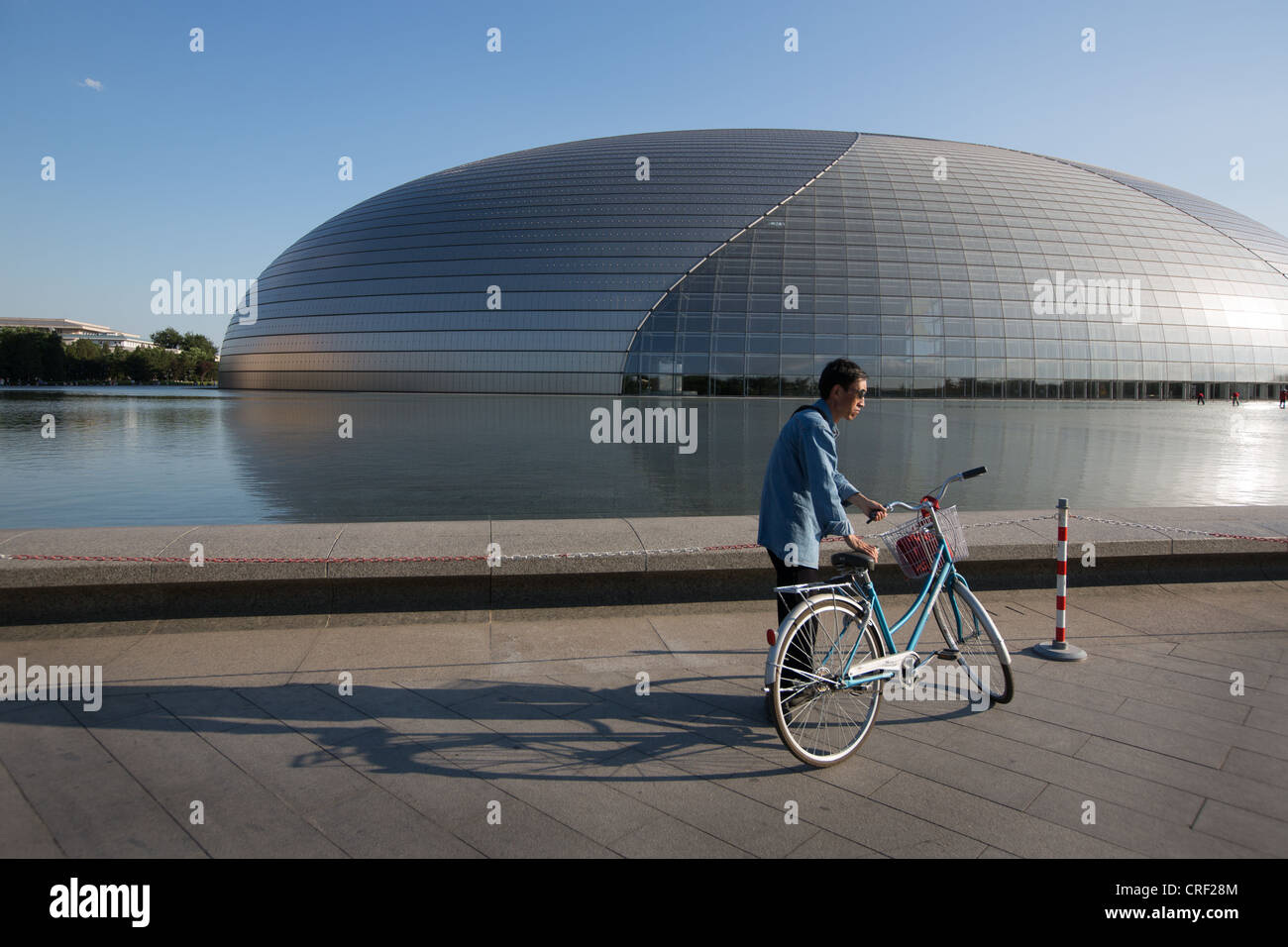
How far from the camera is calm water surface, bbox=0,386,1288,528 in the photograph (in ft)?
31.8

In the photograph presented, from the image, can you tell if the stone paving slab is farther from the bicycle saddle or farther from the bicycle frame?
the bicycle saddle

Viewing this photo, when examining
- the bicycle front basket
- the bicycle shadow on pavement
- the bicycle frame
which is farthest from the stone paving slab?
the bicycle front basket

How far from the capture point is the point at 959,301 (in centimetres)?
4531

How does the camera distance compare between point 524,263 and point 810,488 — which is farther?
point 524,263

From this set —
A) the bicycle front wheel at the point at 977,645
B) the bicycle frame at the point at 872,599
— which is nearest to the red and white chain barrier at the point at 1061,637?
the bicycle front wheel at the point at 977,645

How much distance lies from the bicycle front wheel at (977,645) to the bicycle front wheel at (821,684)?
0.60 metres

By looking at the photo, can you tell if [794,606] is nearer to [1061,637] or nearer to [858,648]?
[858,648]

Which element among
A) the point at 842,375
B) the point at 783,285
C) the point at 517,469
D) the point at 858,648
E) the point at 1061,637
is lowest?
the point at 1061,637

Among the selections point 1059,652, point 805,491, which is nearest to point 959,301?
point 1059,652

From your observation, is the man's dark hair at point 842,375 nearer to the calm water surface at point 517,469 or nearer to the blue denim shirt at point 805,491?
the blue denim shirt at point 805,491

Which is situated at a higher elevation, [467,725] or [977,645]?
[977,645]

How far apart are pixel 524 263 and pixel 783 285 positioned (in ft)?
46.3
